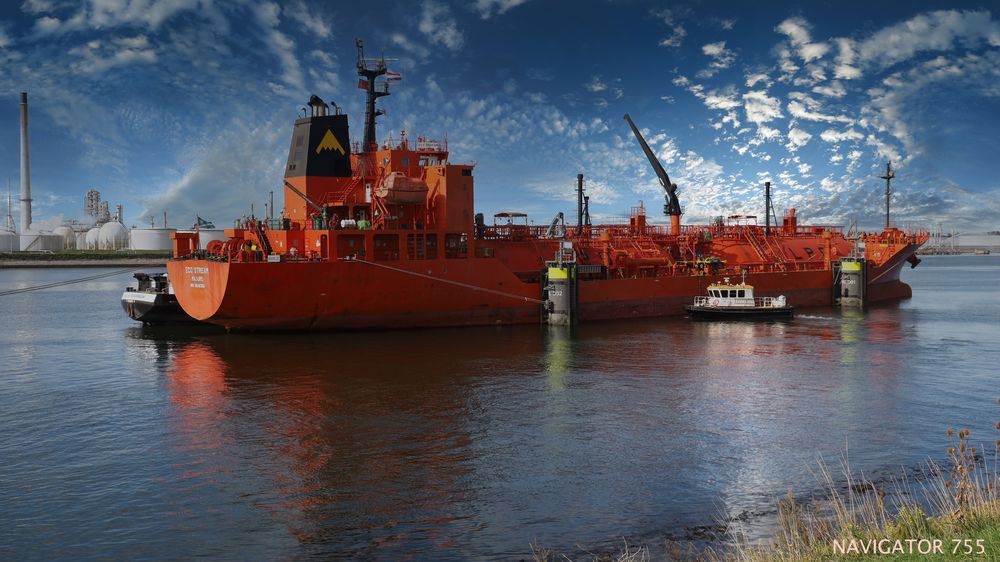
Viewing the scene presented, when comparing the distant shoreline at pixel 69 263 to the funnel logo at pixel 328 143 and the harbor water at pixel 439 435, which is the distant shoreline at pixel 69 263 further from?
the harbor water at pixel 439 435

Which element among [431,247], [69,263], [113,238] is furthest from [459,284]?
[113,238]

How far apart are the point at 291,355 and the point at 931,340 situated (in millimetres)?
25742

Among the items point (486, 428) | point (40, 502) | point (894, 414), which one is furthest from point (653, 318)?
point (40, 502)

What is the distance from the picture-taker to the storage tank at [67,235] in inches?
5389

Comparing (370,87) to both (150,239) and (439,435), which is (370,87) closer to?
(439,435)

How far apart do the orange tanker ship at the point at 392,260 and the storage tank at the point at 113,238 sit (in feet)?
350

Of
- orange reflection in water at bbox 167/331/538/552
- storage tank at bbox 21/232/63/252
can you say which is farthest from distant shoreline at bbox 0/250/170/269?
orange reflection in water at bbox 167/331/538/552

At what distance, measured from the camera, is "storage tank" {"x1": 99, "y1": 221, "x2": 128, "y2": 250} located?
128m

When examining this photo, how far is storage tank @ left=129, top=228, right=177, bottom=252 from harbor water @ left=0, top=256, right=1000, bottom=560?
102104mm

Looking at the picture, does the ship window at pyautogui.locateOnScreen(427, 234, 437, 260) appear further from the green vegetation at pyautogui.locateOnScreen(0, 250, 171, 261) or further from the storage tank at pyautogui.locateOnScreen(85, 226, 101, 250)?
the storage tank at pyautogui.locateOnScreen(85, 226, 101, 250)

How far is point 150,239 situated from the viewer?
125 meters

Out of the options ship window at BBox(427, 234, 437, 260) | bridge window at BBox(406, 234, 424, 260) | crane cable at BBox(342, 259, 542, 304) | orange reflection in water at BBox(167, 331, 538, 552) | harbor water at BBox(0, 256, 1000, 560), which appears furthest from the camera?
ship window at BBox(427, 234, 437, 260)

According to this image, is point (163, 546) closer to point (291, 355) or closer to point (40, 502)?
point (40, 502)

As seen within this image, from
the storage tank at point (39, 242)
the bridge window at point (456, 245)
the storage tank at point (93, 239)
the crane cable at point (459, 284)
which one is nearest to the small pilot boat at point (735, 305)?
the crane cable at point (459, 284)
